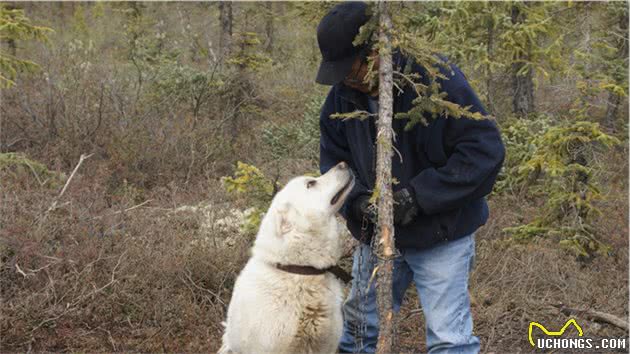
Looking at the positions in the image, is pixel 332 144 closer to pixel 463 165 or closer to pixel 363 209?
pixel 363 209

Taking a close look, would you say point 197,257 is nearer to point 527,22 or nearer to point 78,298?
point 78,298

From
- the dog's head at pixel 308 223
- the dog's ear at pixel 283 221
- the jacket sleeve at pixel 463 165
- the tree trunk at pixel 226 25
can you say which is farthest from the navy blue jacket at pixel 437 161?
the tree trunk at pixel 226 25

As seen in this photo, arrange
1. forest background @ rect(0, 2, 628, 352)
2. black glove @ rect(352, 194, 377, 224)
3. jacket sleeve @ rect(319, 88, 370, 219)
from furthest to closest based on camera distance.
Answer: forest background @ rect(0, 2, 628, 352)
jacket sleeve @ rect(319, 88, 370, 219)
black glove @ rect(352, 194, 377, 224)

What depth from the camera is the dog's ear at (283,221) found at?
3.62 meters

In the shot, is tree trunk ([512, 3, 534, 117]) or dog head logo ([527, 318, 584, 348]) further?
Result: tree trunk ([512, 3, 534, 117])

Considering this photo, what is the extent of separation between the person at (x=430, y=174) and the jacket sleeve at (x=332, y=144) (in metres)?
0.10

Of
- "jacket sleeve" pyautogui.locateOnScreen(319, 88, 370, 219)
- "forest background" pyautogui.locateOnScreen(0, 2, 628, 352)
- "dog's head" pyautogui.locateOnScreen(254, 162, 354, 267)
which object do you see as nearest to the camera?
"dog's head" pyautogui.locateOnScreen(254, 162, 354, 267)

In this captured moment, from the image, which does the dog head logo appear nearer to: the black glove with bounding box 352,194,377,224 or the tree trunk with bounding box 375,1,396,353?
the black glove with bounding box 352,194,377,224

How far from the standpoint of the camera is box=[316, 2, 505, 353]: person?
10.7 ft

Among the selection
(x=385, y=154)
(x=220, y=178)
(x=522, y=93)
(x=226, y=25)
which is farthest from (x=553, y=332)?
(x=226, y=25)

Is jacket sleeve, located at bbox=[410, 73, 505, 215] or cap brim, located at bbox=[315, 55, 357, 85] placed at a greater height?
cap brim, located at bbox=[315, 55, 357, 85]

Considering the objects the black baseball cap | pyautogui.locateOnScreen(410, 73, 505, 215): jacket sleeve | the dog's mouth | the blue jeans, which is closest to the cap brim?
the black baseball cap

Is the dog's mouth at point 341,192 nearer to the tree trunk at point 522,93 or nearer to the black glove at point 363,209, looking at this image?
the black glove at point 363,209

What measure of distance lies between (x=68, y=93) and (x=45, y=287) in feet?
17.6
